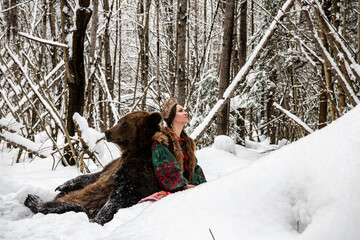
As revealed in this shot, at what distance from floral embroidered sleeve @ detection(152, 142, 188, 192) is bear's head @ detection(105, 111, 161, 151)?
18 cm

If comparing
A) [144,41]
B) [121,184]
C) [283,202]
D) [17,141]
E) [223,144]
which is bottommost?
[223,144]

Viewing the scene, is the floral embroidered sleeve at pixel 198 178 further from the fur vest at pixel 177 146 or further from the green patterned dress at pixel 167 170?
the green patterned dress at pixel 167 170

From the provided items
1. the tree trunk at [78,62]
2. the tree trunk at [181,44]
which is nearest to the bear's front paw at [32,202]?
the tree trunk at [78,62]

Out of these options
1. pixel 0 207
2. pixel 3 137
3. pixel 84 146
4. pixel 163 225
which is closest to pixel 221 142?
pixel 84 146

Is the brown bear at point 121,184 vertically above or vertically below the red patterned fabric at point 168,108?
below

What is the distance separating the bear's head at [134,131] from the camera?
89.0 inches

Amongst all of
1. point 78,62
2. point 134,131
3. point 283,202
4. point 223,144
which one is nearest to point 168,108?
point 134,131

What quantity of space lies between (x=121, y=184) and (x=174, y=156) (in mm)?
522

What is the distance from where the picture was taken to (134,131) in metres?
2.28

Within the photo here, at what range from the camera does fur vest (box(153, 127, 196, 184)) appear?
2246mm

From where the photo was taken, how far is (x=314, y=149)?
2.72 feet

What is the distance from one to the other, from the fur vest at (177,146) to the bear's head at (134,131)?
83 millimetres

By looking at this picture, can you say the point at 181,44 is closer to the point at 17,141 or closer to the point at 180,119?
the point at 180,119

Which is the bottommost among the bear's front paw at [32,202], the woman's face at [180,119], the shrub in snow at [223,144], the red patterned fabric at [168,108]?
the shrub in snow at [223,144]
